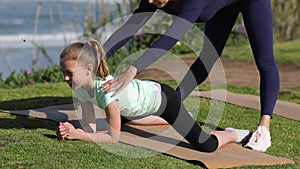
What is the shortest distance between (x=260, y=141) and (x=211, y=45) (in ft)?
3.06

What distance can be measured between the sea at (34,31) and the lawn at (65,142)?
1.19 metres

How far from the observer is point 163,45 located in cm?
389

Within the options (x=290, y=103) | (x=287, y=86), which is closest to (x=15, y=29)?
(x=287, y=86)

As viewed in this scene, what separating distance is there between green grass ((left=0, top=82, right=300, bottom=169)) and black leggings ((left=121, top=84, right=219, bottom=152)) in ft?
0.88

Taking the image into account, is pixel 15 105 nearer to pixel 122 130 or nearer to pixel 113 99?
pixel 122 130

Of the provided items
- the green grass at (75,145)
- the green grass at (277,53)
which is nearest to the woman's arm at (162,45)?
the green grass at (75,145)

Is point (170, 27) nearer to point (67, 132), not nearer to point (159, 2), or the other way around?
point (159, 2)

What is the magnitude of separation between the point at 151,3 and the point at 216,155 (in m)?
1.02

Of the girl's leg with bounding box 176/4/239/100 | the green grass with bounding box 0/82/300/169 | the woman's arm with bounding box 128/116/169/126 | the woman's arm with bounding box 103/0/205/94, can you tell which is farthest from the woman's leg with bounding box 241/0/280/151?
the woman's arm with bounding box 128/116/169/126

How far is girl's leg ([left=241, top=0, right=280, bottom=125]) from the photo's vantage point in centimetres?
457

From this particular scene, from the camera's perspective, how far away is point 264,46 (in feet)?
15.2

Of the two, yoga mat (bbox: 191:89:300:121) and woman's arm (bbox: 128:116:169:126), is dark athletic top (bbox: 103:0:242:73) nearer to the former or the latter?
woman's arm (bbox: 128:116:169:126)

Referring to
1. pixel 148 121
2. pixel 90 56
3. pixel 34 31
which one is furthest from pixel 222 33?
pixel 34 31

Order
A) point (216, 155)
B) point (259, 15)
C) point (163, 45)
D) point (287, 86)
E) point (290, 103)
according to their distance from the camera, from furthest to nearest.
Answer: point (287, 86) < point (290, 103) < point (259, 15) < point (216, 155) < point (163, 45)
